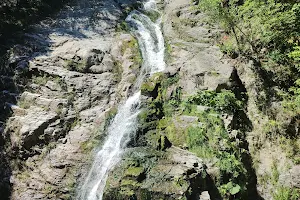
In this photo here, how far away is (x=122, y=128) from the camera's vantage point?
9.60 m

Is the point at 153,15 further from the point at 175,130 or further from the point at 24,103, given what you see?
the point at 175,130

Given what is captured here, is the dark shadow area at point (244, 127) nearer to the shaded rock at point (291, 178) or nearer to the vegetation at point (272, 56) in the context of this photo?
the vegetation at point (272, 56)

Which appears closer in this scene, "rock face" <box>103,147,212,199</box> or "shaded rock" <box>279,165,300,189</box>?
"rock face" <box>103,147,212,199</box>

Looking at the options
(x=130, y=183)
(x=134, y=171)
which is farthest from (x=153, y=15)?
(x=130, y=183)

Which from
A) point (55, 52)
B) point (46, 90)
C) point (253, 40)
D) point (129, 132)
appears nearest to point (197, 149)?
point (129, 132)

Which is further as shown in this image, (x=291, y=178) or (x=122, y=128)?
(x=122, y=128)

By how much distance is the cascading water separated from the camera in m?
8.59

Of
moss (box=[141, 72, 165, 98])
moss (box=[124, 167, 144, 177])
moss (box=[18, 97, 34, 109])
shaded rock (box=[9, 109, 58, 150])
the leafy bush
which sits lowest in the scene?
moss (box=[124, 167, 144, 177])

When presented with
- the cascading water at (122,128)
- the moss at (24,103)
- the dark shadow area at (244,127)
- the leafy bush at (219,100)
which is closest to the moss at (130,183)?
the cascading water at (122,128)

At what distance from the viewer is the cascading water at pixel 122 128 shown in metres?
8.59

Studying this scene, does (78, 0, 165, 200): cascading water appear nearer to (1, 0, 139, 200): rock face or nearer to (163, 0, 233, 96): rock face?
(1, 0, 139, 200): rock face

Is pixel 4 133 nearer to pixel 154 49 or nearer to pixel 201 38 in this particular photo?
pixel 154 49

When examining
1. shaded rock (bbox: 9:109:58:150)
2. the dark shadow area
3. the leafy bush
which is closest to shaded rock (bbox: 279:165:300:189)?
the dark shadow area

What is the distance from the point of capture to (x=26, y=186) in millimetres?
9023
